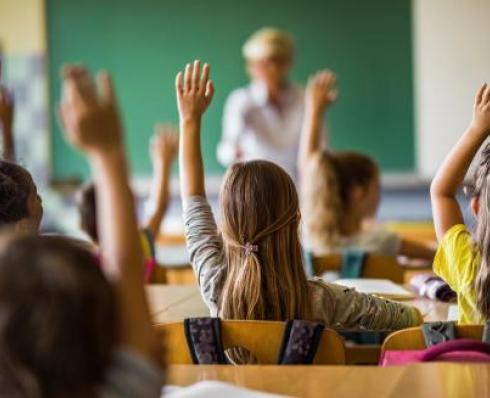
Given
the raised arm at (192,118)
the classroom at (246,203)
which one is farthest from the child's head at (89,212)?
the raised arm at (192,118)

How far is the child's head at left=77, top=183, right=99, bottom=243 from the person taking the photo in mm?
3893

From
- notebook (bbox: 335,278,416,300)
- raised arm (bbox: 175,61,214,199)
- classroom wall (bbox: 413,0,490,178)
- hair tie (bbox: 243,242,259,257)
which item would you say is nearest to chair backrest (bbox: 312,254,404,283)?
notebook (bbox: 335,278,416,300)

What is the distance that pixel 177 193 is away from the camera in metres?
7.30

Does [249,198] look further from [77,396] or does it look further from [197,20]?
[197,20]

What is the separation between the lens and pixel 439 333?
6.23ft

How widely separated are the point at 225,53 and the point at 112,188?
6.05 metres

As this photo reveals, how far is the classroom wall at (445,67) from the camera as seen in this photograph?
677cm

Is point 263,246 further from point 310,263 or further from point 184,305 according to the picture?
point 310,263

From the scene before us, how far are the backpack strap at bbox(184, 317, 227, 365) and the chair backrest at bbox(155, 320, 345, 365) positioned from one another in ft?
0.04

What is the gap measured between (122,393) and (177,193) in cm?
618

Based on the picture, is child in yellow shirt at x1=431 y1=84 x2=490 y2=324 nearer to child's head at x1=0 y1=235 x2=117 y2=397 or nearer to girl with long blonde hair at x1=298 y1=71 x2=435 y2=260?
child's head at x1=0 y1=235 x2=117 y2=397

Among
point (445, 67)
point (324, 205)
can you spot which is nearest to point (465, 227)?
point (324, 205)

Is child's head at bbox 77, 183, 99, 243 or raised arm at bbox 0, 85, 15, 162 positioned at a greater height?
raised arm at bbox 0, 85, 15, 162

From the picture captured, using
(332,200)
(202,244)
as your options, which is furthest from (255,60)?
(202,244)
